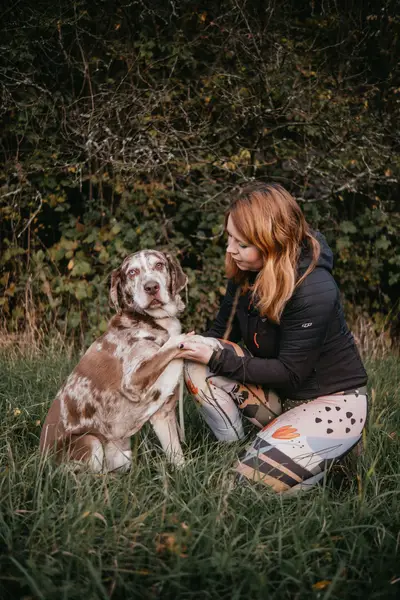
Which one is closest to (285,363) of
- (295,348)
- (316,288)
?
(295,348)

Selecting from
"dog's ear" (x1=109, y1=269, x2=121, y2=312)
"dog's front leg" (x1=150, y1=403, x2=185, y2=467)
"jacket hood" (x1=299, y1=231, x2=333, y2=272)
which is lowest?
"dog's front leg" (x1=150, y1=403, x2=185, y2=467)

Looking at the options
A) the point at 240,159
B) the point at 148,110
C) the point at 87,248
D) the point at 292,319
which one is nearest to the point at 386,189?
the point at 240,159

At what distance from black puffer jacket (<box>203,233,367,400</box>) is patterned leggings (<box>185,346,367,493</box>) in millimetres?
83

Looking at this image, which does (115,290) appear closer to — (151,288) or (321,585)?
(151,288)

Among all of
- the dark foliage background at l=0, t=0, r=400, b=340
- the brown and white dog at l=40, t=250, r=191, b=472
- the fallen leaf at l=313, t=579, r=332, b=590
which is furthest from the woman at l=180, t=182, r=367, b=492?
the dark foliage background at l=0, t=0, r=400, b=340

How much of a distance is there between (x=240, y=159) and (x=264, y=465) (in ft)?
10.6

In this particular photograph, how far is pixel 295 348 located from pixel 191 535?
3.50 ft

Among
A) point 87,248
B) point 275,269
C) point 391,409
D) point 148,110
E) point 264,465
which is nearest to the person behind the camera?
point 264,465

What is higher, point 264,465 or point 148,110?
point 148,110

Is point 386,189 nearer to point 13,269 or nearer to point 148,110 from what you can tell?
point 148,110

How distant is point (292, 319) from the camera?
9.27ft

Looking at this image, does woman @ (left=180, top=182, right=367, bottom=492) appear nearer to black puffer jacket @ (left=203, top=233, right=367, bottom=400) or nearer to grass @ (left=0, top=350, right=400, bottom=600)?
black puffer jacket @ (left=203, top=233, right=367, bottom=400)

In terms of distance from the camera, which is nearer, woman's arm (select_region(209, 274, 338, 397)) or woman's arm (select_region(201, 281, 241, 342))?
woman's arm (select_region(209, 274, 338, 397))

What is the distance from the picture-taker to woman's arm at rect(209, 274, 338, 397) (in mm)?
2777
